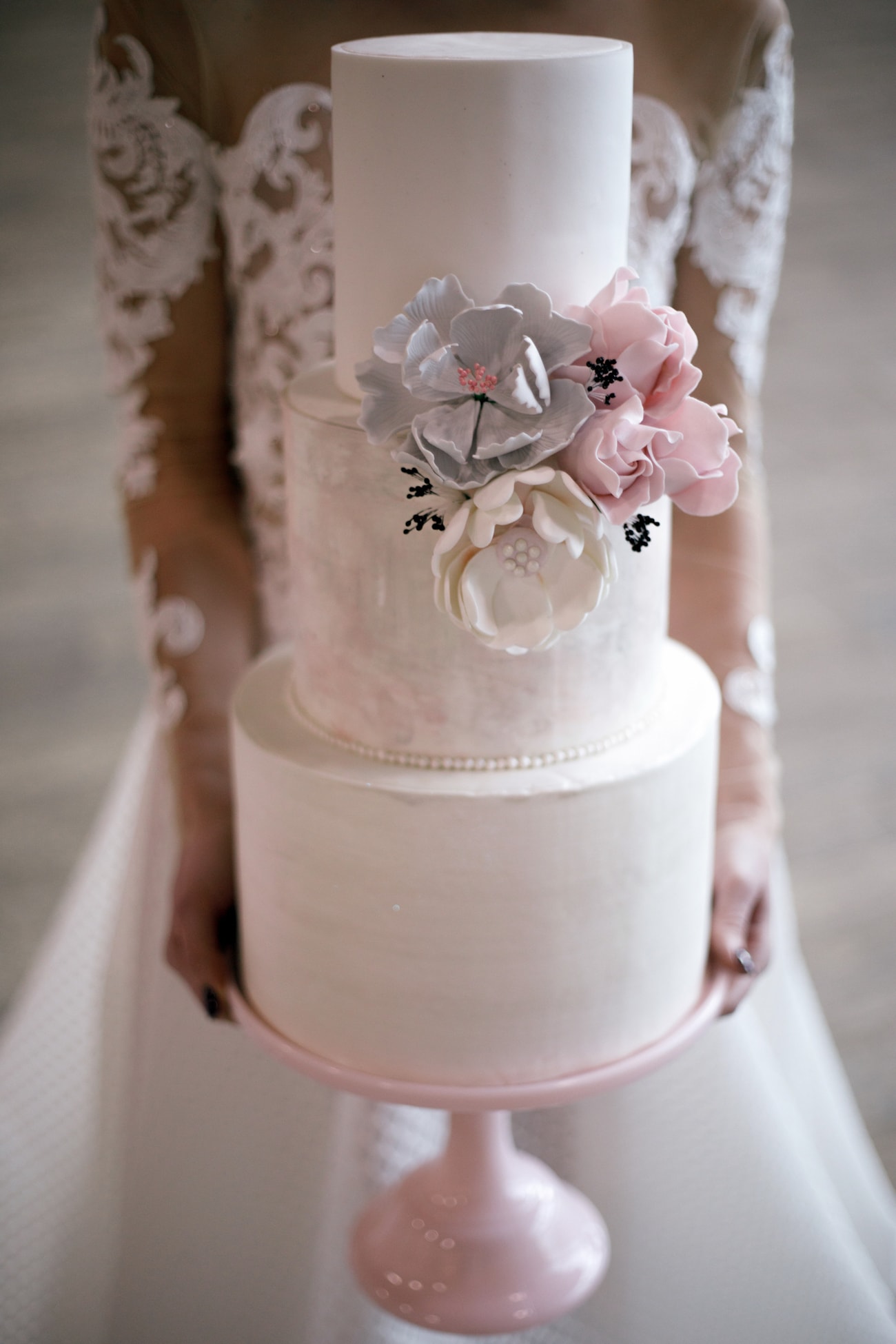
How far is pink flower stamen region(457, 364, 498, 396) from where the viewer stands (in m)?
0.68

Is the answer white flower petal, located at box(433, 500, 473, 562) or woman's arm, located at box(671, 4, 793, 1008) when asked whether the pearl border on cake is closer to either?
white flower petal, located at box(433, 500, 473, 562)

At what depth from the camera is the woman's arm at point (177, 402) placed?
108 centimetres

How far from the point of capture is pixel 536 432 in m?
0.67

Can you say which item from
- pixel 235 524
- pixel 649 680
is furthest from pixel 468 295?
pixel 235 524

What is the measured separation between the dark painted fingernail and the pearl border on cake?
0.22 metres

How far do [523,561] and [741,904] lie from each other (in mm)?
433

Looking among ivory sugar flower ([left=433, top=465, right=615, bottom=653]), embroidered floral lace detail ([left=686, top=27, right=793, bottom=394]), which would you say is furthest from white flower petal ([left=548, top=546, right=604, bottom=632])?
embroidered floral lace detail ([left=686, top=27, right=793, bottom=394])

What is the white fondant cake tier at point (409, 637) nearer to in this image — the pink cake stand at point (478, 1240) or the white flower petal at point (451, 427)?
the white flower petal at point (451, 427)

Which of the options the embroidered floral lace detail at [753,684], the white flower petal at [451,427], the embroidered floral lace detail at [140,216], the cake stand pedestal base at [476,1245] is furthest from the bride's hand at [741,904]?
the embroidered floral lace detail at [140,216]

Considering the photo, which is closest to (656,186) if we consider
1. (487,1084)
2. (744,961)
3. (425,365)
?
(425,365)

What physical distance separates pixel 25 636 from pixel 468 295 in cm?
258

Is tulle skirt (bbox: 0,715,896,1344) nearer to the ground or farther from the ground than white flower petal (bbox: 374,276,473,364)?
nearer to the ground

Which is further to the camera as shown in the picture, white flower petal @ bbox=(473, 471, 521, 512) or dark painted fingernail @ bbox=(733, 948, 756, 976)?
dark painted fingernail @ bbox=(733, 948, 756, 976)

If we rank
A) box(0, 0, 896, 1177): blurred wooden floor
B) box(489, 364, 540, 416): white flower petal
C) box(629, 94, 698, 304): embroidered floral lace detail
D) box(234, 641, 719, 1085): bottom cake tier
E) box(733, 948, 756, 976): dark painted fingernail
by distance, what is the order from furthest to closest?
1. box(0, 0, 896, 1177): blurred wooden floor
2. box(629, 94, 698, 304): embroidered floral lace detail
3. box(733, 948, 756, 976): dark painted fingernail
4. box(234, 641, 719, 1085): bottom cake tier
5. box(489, 364, 540, 416): white flower petal
